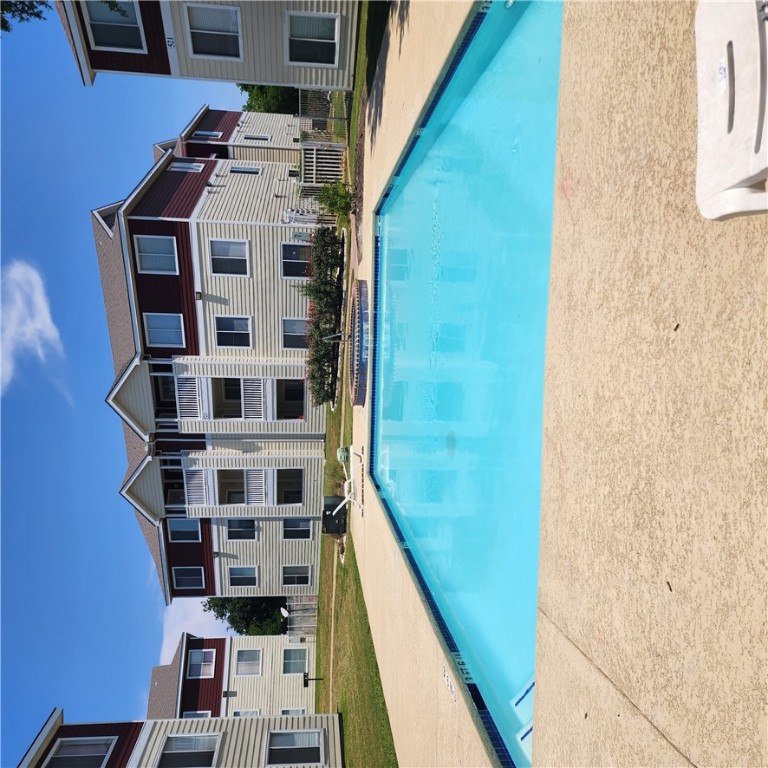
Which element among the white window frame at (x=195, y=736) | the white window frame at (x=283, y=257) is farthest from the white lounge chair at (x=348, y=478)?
the white window frame at (x=195, y=736)

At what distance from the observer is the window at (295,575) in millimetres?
22250

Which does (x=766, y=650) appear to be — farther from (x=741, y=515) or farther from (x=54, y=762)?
(x=54, y=762)

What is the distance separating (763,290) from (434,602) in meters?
7.27

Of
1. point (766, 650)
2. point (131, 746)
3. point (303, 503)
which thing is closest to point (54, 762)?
point (131, 746)

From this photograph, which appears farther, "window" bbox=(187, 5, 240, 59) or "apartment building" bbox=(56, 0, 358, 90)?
"window" bbox=(187, 5, 240, 59)

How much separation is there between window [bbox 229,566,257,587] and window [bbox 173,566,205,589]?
41.6 inches

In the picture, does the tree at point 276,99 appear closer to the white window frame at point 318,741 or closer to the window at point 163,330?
the window at point 163,330

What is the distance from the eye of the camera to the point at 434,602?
8.62 m

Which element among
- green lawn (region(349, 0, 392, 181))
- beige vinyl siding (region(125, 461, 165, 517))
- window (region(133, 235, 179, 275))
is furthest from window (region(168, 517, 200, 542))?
green lawn (region(349, 0, 392, 181))

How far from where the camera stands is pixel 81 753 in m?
15.3

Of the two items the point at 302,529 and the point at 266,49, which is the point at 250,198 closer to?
the point at 266,49

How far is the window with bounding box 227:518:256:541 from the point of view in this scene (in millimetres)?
21156

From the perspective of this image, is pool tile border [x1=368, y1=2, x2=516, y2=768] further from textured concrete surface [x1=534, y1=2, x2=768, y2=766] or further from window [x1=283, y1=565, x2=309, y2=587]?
window [x1=283, y1=565, x2=309, y2=587]

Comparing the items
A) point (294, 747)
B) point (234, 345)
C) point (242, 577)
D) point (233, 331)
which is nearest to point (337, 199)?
point (233, 331)
